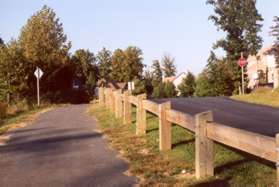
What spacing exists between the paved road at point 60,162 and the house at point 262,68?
48.9m

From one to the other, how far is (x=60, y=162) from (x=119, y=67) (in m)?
91.3

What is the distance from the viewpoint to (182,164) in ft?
27.9

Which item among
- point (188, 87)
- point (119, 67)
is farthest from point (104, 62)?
point (188, 87)

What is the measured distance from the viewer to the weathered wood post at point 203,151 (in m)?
7.33

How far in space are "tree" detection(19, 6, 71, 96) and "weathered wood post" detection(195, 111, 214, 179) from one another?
121 ft

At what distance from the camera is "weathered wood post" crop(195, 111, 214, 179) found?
7328mm

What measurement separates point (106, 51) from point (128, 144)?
94.3m

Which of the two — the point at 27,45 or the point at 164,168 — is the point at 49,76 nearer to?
the point at 27,45

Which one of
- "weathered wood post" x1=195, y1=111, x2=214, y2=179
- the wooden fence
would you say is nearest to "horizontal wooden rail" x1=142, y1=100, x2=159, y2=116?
the wooden fence

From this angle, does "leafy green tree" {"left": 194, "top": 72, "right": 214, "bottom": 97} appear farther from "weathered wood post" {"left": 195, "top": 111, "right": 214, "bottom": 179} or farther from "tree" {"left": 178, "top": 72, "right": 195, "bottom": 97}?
"weathered wood post" {"left": 195, "top": 111, "right": 214, "bottom": 179}

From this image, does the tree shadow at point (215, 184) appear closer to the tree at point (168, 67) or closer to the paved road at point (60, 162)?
the paved road at point (60, 162)

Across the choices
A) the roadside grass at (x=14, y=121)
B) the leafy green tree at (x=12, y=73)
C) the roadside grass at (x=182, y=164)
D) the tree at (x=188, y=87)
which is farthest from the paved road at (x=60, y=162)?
the tree at (x=188, y=87)

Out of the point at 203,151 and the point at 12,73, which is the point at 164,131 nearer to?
the point at 203,151

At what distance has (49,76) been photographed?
44.3m
